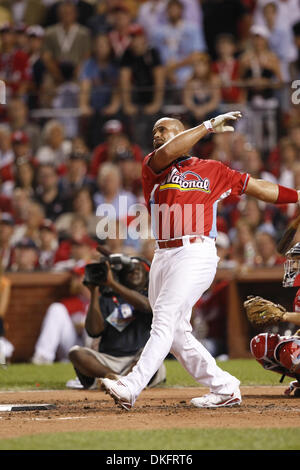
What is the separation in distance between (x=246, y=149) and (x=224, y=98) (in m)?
1.10

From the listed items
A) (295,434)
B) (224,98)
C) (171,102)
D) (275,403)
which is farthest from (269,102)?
(295,434)

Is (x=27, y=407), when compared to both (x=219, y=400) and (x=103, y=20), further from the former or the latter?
(x=103, y=20)

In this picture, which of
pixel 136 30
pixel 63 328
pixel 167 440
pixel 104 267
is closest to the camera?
pixel 167 440

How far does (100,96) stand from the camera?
13883 millimetres

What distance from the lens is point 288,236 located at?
632cm

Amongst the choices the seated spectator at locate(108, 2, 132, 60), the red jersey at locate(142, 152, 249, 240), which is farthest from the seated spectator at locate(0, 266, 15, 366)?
the red jersey at locate(142, 152, 249, 240)

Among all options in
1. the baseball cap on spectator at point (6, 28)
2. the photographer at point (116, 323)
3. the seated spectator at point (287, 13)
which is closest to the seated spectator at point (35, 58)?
the baseball cap on spectator at point (6, 28)

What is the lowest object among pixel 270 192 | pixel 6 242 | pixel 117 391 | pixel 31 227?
pixel 117 391

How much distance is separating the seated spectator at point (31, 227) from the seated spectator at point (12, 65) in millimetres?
2897

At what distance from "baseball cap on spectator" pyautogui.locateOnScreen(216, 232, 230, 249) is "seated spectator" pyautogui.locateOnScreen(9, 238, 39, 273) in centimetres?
259

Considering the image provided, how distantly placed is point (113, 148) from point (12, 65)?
3.10 m

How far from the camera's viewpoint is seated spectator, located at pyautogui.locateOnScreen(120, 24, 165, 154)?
13484 mm

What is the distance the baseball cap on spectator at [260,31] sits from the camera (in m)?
13.7

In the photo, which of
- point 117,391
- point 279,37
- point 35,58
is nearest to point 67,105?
point 35,58
